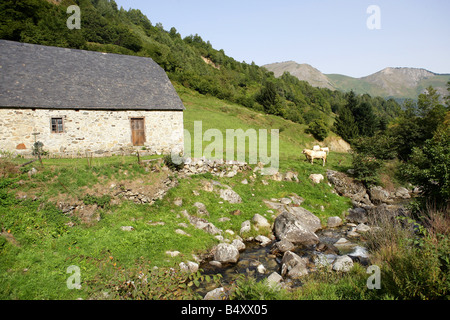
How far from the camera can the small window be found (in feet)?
65.8

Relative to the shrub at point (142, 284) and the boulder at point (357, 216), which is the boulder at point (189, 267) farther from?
the boulder at point (357, 216)

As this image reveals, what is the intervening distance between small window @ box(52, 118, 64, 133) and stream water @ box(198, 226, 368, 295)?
1670 cm

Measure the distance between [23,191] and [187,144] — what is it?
54.8 ft

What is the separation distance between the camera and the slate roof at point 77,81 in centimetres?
1936

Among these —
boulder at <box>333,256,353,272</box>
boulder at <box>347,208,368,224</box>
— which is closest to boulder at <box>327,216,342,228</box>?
boulder at <box>347,208,368,224</box>

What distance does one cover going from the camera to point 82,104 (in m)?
20.4

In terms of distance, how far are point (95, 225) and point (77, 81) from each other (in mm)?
14982

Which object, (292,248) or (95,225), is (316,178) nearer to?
(292,248)

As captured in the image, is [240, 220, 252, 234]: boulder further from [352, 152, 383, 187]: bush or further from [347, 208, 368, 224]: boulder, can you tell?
[352, 152, 383, 187]: bush

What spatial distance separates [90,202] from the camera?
42.6 ft

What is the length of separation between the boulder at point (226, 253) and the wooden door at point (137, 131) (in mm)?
14278

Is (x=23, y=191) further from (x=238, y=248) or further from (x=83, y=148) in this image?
(x=238, y=248)

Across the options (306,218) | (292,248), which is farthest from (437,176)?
(292,248)

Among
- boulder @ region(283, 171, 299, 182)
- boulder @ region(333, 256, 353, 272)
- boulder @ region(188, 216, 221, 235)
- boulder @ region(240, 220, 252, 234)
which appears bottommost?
boulder @ region(333, 256, 353, 272)
